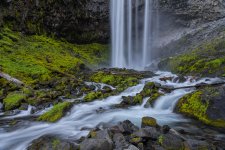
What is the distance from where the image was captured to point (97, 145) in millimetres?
6320

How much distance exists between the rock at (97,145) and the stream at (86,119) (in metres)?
1.74

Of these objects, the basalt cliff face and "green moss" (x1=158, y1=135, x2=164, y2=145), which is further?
the basalt cliff face

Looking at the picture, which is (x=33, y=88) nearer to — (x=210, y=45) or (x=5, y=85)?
(x=5, y=85)

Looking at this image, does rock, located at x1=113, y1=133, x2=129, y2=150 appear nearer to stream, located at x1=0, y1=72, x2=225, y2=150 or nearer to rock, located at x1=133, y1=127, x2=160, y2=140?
rock, located at x1=133, y1=127, x2=160, y2=140

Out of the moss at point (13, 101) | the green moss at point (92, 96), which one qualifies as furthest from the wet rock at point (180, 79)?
the moss at point (13, 101)

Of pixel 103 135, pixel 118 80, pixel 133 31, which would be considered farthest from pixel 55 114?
pixel 133 31

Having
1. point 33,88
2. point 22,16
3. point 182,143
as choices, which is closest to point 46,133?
point 182,143

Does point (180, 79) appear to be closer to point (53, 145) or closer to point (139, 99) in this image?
point (139, 99)

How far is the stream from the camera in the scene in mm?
8494

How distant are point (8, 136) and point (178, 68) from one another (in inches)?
529

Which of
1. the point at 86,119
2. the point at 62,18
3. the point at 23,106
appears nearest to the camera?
the point at 86,119

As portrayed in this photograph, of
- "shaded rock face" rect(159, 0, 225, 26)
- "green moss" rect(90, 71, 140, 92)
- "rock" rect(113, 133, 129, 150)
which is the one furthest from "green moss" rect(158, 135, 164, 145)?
"shaded rock face" rect(159, 0, 225, 26)

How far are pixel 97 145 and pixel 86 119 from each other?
3.97 m

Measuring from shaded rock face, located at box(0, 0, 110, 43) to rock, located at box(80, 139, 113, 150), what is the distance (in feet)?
70.5
